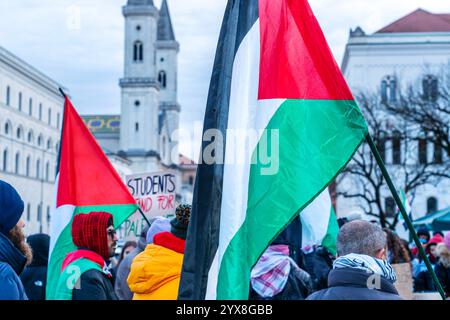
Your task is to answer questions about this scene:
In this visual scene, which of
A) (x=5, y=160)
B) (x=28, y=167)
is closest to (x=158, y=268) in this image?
(x=5, y=160)

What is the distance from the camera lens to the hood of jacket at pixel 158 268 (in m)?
4.59

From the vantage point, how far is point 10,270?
3.47 metres

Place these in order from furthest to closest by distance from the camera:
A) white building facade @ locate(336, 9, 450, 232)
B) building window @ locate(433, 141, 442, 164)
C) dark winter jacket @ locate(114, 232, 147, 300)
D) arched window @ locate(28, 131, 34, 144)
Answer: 1. arched window @ locate(28, 131, 34, 144)
2. white building facade @ locate(336, 9, 450, 232)
3. building window @ locate(433, 141, 442, 164)
4. dark winter jacket @ locate(114, 232, 147, 300)

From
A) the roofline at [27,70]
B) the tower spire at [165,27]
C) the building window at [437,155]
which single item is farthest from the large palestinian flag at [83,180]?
the tower spire at [165,27]

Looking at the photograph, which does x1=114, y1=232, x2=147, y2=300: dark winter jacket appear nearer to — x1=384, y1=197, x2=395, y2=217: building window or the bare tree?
the bare tree

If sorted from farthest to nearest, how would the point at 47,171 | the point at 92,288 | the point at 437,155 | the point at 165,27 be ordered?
1. the point at 165,27
2. the point at 47,171
3. the point at 437,155
4. the point at 92,288

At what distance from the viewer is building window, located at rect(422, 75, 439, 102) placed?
3483 cm

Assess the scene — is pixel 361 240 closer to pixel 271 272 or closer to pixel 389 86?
pixel 271 272

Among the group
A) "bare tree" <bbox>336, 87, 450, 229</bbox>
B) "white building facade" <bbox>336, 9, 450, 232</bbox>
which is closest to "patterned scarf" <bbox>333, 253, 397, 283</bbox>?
"bare tree" <bbox>336, 87, 450, 229</bbox>

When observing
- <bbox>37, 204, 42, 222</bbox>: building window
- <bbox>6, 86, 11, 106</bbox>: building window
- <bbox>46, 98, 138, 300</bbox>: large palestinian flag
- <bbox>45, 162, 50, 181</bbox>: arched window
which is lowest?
<bbox>46, 98, 138, 300</bbox>: large palestinian flag

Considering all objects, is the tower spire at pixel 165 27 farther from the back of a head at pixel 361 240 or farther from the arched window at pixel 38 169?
the back of a head at pixel 361 240

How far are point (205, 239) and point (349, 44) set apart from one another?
57763 mm

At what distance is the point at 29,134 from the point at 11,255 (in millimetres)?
64198
